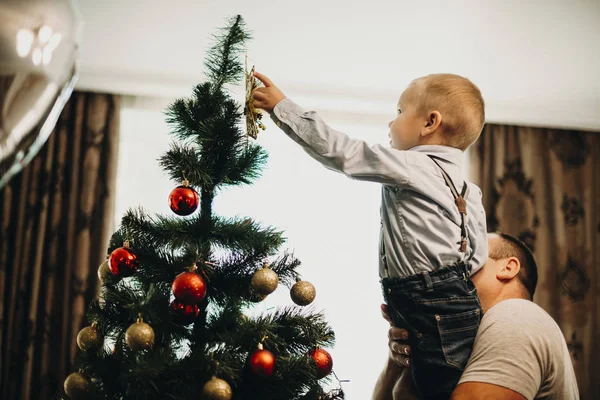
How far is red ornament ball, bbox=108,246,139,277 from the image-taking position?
3.32ft

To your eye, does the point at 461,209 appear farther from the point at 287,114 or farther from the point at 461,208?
the point at 287,114

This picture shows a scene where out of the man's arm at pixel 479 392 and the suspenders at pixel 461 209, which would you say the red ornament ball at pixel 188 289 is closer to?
the suspenders at pixel 461 209

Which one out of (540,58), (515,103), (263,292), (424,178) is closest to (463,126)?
(424,178)

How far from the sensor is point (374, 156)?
46.6 inches

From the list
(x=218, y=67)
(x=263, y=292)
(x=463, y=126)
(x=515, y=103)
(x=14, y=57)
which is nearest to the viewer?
(x=14, y=57)

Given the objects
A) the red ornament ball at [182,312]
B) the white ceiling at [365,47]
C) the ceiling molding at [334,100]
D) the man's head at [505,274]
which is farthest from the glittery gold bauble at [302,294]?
the ceiling molding at [334,100]

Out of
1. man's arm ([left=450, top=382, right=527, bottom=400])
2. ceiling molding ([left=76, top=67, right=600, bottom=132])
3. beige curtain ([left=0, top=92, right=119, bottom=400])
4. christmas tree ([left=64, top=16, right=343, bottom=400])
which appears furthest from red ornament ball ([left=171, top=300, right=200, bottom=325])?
beige curtain ([left=0, top=92, right=119, bottom=400])

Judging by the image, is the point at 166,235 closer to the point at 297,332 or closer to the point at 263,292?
the point at 263,292

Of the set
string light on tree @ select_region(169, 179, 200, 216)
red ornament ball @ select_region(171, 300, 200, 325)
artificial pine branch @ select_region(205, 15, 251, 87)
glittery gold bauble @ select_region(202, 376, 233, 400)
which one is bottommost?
glittery gold bauble @ select_region(202, 376, 233, 400)

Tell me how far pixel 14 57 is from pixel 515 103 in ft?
11.1

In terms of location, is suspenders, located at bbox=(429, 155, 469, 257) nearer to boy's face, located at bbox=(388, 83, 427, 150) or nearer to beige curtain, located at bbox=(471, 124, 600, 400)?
boy's face, located at bbox=(388, 83, 427, 150)

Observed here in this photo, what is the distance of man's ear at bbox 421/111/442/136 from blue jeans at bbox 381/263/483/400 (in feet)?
1.20

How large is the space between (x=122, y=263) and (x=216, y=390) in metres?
0.32

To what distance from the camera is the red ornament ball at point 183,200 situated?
1.03m
